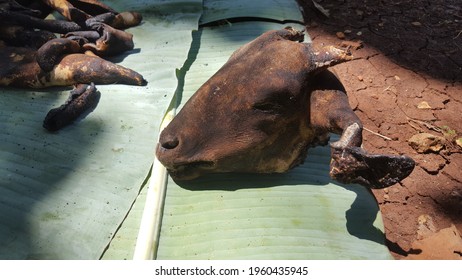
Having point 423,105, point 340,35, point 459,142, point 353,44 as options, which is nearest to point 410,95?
point 423,105

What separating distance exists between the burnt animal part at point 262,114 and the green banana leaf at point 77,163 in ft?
1.01

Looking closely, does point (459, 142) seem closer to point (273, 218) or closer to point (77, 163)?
point (273, 218)

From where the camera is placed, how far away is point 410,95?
3164mm

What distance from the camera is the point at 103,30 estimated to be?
9.70ft

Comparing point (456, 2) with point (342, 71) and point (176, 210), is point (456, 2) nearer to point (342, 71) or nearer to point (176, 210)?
point (342, 71)

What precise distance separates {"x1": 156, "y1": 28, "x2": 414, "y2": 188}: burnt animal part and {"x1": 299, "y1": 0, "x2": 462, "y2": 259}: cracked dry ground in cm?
69

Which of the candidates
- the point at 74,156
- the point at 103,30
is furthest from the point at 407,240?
the point at 103,30

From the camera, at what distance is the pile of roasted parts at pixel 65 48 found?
257 cm

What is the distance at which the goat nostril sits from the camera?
199 cm

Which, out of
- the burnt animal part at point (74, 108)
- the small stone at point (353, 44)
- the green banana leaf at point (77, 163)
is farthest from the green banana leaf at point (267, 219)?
the small stone at point (353, 44)

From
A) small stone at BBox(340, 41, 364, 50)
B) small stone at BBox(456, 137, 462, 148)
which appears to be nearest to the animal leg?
small stone at BBox(456, 137, 462, 148)

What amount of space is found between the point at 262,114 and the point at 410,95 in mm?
1707

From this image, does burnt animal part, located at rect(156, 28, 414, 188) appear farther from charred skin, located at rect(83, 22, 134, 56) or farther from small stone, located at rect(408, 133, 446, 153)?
charred skin, located at rect(83, 22, 134, 56)

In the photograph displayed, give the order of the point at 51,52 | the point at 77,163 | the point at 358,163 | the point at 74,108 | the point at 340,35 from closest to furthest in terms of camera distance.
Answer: the point at 358,163 → the point at 77,163 → the point at 74,108 → the point at 51,52 → the point at 340,35
